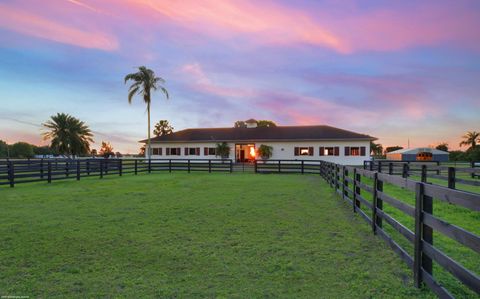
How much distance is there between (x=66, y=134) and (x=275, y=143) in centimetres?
3521

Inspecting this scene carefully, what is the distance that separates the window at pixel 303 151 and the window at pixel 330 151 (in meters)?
1.11

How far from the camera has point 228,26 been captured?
1560 centimetres

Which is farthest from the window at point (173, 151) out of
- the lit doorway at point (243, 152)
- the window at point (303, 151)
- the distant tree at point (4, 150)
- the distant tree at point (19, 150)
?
the distant tree at point (4, 150)

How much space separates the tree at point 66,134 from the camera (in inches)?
1750

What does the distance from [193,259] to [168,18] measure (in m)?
14.8

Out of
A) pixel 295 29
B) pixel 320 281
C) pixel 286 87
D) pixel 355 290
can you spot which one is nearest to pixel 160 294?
pixel 320 281

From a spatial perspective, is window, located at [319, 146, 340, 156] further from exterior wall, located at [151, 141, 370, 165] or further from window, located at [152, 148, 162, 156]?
window, located at [152, 148, 162, 156]

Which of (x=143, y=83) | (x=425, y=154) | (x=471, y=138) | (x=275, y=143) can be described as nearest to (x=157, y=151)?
(x=143, y=83)

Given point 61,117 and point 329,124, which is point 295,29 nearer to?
point 329,124

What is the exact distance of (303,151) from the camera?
105 feet

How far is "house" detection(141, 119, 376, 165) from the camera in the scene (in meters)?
30.3

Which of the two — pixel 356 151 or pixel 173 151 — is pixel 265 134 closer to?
pixel 356 151

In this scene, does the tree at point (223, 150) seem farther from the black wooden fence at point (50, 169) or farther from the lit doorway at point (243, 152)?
the black wooden fence at point (50, 169)

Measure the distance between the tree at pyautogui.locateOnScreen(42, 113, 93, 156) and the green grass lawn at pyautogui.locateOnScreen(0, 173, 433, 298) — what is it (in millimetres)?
44170
